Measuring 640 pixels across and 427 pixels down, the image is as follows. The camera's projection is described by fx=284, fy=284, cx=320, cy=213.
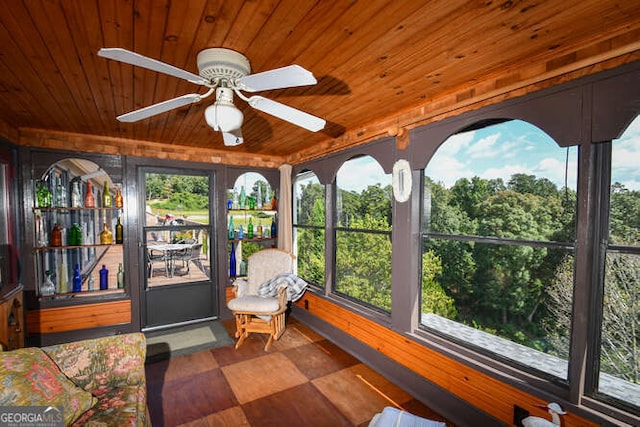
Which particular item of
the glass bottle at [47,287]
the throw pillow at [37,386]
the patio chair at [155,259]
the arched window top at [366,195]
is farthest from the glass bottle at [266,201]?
the throw pillow at [37,386]

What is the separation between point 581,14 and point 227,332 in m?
4.14

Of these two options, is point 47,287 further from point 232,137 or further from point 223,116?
point 223,116

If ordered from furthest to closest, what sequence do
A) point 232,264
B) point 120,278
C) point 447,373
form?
point 232,264 → point 120,278 → point 447,373

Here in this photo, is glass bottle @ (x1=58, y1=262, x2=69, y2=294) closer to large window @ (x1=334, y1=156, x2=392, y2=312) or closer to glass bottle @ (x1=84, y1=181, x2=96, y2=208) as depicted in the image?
glass bottle @ (x1=84, y1=181, x2=96, y2=208)

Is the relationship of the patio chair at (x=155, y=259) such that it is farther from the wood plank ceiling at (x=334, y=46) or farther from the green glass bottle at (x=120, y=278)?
the wood plank ceiling at (x=334, y=46)

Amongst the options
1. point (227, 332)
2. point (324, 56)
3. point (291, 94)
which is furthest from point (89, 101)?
point (227, 332)

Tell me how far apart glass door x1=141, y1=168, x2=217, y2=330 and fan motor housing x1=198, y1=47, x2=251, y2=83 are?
2.76 meters

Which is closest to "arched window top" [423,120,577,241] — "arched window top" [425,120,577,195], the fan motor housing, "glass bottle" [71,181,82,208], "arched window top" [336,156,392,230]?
"arched window top" [425,120,577,195]

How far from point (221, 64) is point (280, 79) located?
0.46 metres

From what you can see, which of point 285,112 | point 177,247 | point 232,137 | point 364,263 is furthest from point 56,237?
point 364,263

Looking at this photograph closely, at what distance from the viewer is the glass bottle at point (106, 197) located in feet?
11.7

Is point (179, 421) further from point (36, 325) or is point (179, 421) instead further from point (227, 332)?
point (36, 325)

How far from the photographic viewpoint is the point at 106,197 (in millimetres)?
3562

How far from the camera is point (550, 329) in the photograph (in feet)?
6.30
